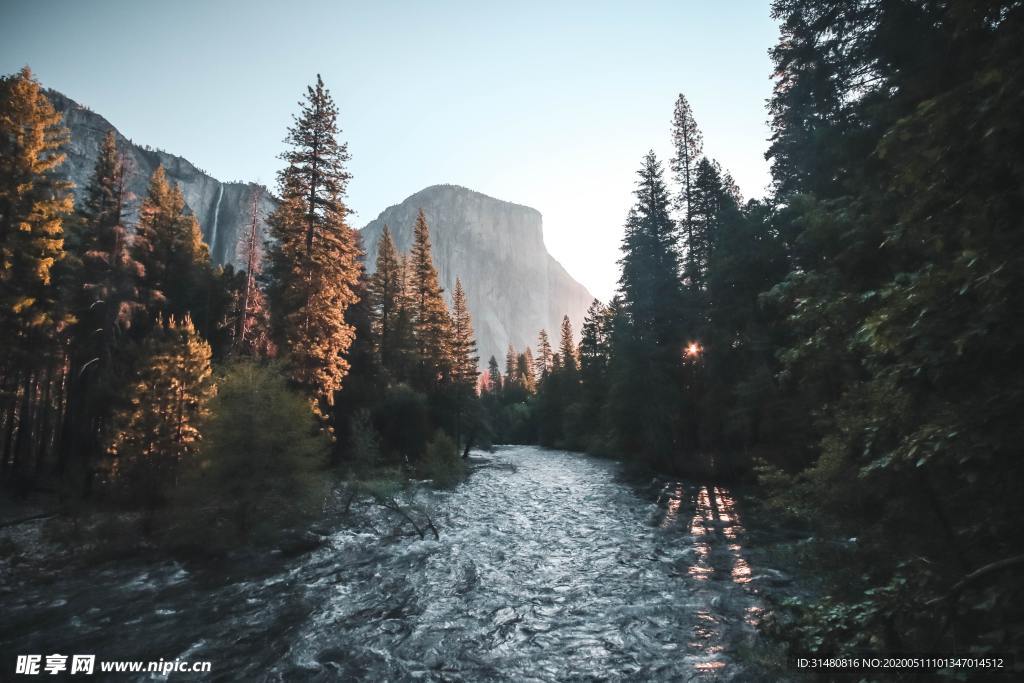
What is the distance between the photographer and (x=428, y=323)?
4056 cm

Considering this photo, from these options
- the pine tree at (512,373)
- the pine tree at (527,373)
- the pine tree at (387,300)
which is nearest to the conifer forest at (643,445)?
the pine tree at (387,300)

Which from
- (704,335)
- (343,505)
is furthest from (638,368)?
(343,505)

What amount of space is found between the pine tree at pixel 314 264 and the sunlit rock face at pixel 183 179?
96.3 meters

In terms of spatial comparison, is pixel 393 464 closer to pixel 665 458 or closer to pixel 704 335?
pixel 665 458

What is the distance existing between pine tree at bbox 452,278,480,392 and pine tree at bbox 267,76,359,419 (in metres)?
18.9

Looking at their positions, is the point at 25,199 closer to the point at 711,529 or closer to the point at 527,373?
the point at 711,529

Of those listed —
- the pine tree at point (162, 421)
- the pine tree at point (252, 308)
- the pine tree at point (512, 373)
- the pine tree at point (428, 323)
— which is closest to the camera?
the pine tree at point (162, 421)

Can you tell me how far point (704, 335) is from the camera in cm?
2455

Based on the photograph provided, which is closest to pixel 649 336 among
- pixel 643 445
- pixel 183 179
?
pixel 643 445

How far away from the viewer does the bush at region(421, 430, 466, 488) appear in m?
25.8

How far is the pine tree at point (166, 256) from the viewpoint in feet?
103

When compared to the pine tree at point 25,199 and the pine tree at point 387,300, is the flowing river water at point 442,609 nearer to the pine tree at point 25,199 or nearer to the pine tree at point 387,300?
the pine tree at point 25,199

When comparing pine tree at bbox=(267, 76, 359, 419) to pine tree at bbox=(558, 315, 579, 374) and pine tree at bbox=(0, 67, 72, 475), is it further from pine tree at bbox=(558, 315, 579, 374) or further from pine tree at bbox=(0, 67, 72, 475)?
pine tree at bbox=(558, 315, 579, 374)

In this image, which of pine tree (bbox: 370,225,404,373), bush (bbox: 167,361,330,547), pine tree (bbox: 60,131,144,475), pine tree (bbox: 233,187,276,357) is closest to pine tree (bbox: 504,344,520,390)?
pine tree (bbox: 370,225,404,373)
